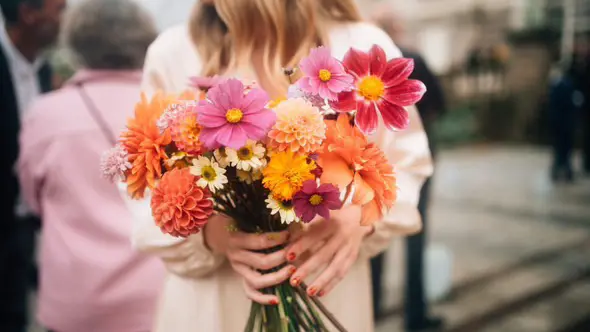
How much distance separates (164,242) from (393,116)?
655 mm

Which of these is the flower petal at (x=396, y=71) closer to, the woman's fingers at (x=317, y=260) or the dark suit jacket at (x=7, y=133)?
the woman's fingers at (x=317, y=260)

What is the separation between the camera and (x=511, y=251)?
5629mm

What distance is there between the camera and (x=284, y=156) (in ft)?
3.41

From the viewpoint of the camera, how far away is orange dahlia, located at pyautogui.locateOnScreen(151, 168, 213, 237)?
1048mm

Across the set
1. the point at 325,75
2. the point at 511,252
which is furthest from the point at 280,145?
the point at 511,252

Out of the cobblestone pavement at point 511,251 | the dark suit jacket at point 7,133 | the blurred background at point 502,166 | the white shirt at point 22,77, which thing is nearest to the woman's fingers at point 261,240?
the blurred background at point 502,166

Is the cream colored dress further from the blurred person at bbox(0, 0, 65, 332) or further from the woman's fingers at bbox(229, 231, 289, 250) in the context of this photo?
the blurred person at bbox(0, 0, 65, 332)

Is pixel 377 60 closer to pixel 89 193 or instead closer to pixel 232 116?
pixel 232 116

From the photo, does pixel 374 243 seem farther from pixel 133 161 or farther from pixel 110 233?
pixel 110 233

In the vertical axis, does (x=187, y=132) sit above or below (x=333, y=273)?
above

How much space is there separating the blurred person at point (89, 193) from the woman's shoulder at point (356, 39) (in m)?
0.94

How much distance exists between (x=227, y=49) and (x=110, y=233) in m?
0.92

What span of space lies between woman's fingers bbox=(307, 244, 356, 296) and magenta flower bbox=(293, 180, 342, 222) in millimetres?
234

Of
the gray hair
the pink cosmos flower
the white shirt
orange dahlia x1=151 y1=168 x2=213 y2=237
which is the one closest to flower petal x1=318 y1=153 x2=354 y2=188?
orange dahlia x1=151 y1=168 x2=213 y2=237
